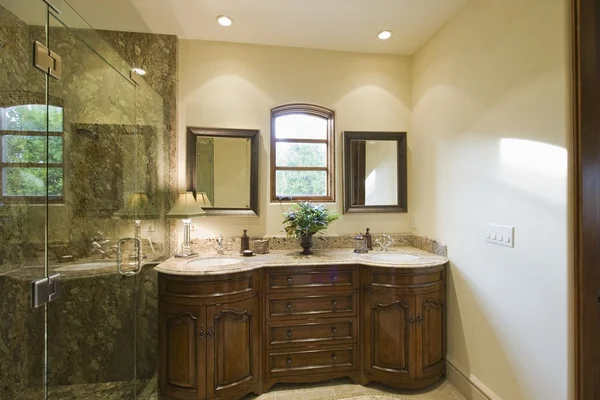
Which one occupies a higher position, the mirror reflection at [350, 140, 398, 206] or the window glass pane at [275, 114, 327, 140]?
the window glass pane at [275, 114, 327, 140]

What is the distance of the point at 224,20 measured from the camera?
2.22 metres

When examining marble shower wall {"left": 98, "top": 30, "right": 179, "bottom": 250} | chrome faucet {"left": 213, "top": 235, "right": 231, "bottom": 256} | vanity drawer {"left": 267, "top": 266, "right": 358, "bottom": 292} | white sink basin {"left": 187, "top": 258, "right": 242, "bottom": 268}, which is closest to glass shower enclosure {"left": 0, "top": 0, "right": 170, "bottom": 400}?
marble shower wall {"left": 98, "top": 30, "right": 179, "bottom": 250}

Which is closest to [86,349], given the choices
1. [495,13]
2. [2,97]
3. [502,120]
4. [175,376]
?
[175,376]

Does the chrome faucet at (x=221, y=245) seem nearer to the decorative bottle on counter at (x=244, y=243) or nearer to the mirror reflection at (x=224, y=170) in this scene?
the decorative bottle on counter at (x=244, y=243)

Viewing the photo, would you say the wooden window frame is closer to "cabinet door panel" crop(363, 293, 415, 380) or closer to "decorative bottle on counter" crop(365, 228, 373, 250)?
"decorative bottle on counter" crop(365, 228, 373, 250)

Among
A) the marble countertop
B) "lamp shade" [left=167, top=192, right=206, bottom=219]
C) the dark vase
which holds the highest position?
"lamp shade" [left=167, top=192, right=206, bottom=219]

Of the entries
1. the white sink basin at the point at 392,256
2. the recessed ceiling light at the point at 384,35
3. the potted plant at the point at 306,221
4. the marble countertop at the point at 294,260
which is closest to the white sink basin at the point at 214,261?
the marble countertop at the point at 294,260

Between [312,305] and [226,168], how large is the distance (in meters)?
1.35

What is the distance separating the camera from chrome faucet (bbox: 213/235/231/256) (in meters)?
2.39

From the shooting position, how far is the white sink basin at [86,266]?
1.66 m

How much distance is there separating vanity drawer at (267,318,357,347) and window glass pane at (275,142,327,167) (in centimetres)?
137

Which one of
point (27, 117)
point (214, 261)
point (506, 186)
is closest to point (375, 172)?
point (506, 186)

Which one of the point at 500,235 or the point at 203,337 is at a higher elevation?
the point at 500,235

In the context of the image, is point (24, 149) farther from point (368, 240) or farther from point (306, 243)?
point (368, 240)
